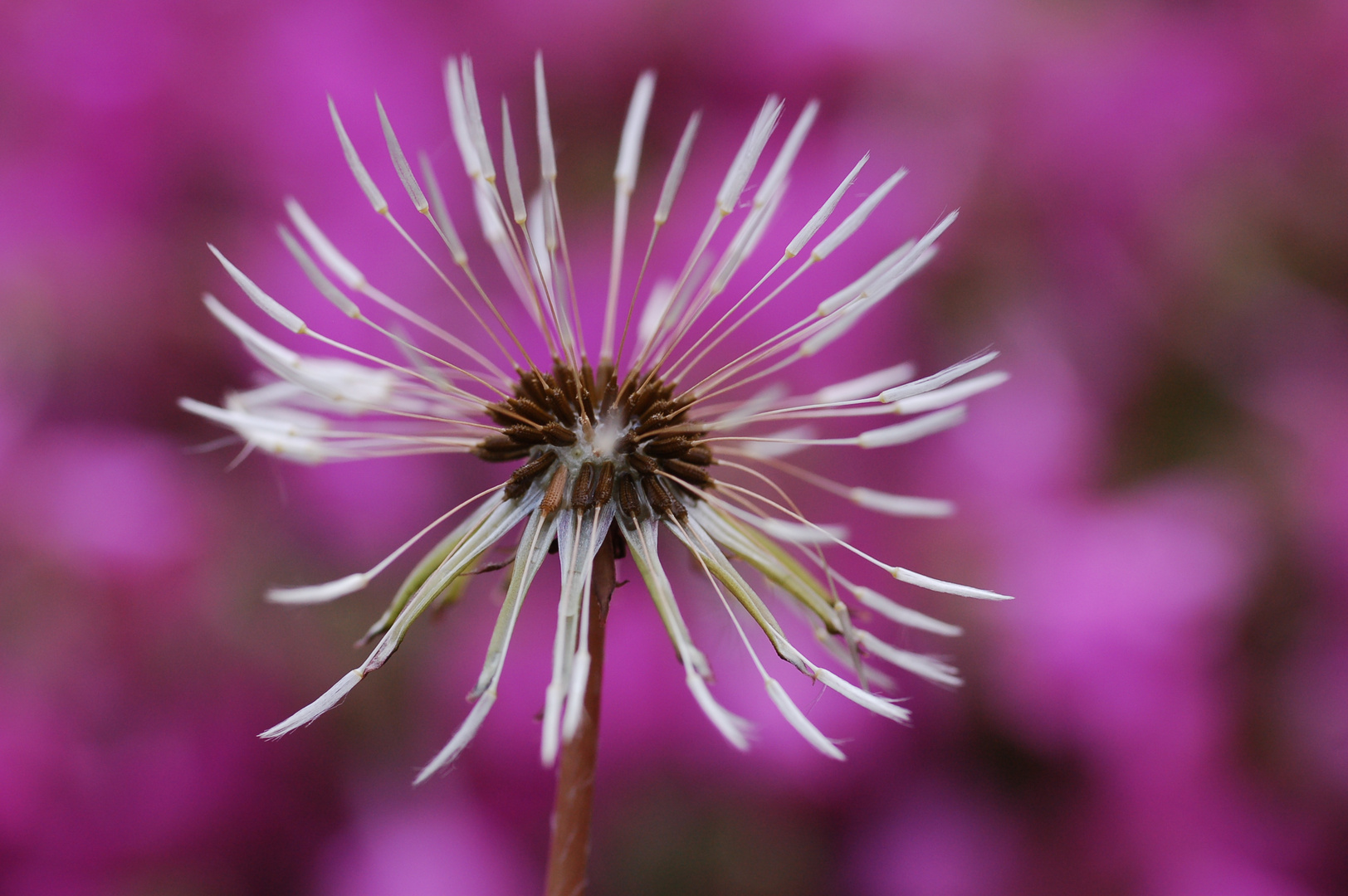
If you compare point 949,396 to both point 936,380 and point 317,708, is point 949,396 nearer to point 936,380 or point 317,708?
point 936,380

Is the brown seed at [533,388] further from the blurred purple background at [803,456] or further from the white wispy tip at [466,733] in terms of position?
the blurred purple background at [803,456]

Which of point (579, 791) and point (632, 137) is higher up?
point (632, 137)

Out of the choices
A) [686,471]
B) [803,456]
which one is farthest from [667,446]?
[803,456]

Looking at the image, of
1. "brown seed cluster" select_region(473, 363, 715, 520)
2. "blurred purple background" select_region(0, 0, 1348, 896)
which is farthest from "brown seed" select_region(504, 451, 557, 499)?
"blurred purple background" select_region(0, 0, 1348, 896)

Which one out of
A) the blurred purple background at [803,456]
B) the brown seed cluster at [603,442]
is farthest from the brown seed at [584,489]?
the blurred purple background at [803,456]

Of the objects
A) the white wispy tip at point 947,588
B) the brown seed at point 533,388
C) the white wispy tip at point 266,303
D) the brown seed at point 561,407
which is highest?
the white wispy tip at point 266,303

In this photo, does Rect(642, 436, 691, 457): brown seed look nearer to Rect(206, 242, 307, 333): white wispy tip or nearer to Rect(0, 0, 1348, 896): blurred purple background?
Rect(206, 242, 307, 333): white wispy tip
